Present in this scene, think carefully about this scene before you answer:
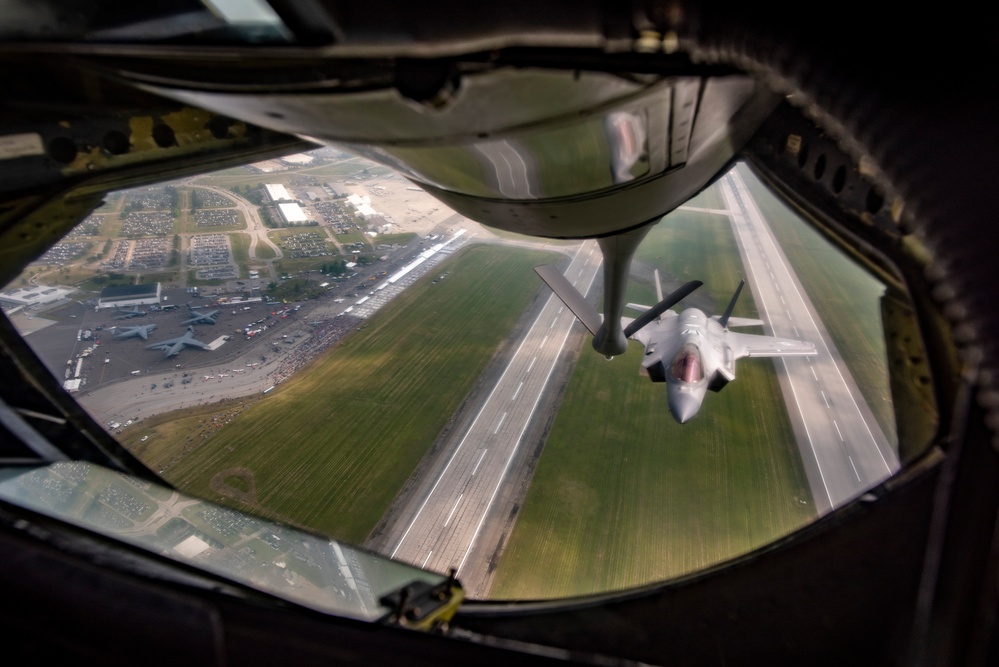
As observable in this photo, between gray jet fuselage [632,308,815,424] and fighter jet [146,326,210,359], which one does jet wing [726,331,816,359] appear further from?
fighter jet [146,326,210,359]

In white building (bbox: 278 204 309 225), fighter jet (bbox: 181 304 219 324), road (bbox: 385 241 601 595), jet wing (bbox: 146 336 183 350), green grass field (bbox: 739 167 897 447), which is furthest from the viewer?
white building (bbox: 278 204 309 225)

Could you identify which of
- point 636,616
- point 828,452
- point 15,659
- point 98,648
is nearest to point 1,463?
point 15,659

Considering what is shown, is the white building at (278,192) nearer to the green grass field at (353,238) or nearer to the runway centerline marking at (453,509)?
the green grass field at (353,238)

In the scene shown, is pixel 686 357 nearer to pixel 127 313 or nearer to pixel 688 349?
pixel 688 349

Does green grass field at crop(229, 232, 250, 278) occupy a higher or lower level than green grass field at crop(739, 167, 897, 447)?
lower

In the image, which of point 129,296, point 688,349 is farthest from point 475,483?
point 129,296

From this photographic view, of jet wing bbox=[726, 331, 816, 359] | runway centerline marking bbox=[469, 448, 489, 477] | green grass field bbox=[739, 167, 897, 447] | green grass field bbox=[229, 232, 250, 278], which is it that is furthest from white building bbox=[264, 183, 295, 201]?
jet wing bbox=[726, 331, 816, 359]

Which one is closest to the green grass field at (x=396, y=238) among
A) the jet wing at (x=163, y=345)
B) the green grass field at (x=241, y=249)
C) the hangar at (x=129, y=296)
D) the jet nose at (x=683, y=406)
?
the green grass field at (x=241, y=249)
